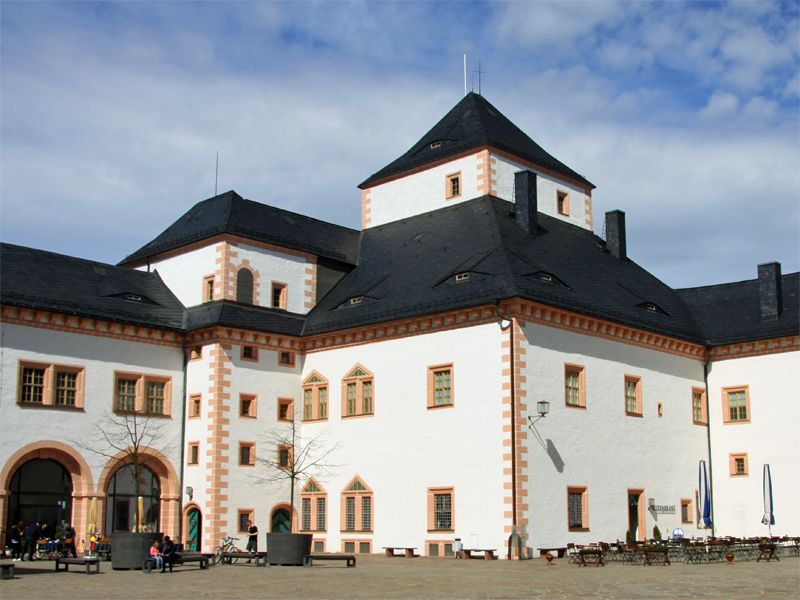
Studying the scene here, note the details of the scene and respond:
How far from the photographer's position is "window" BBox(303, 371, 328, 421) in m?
39.9

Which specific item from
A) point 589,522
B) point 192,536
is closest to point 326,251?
point 192,536

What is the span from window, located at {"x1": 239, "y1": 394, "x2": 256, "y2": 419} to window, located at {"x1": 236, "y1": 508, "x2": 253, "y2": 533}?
3473 mm

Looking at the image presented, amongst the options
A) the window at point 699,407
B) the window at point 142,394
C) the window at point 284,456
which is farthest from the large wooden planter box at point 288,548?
the window at point 699,407

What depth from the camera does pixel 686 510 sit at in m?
40.4

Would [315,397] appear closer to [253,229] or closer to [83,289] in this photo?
[253,229]

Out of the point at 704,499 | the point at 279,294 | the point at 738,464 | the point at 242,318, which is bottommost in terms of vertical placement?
the point at 704,499

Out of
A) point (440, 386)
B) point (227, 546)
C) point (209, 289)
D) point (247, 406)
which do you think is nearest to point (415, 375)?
point (440, 386)

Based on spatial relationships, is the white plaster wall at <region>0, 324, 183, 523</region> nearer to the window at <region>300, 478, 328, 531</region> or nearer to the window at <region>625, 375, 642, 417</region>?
the window at <region>300, 478, 328, 531</region>

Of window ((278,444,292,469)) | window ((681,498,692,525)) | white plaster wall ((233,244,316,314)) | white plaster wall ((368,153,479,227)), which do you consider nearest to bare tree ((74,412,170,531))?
window ((278,444,292,469))

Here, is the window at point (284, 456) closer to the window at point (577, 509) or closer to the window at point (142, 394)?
the window at point (142, 394)

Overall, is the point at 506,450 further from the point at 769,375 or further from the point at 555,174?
the point at 555,174

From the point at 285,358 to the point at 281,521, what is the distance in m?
6.29

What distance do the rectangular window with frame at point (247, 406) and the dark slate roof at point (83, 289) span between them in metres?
3.87

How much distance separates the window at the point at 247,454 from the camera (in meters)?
38.2
